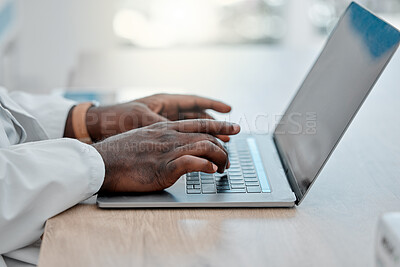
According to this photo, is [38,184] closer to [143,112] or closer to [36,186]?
[36,186]

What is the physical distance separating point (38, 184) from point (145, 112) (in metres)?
0.40

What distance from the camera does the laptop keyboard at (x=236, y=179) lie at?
33.1 inches

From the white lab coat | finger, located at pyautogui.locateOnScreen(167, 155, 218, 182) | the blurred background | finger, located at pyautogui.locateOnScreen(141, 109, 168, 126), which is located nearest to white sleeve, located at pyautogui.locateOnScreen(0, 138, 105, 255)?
the white lab coat

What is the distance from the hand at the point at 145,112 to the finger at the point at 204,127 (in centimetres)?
17

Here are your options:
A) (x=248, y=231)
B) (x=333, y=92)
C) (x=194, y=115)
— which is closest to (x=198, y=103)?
(x=194, y=115)

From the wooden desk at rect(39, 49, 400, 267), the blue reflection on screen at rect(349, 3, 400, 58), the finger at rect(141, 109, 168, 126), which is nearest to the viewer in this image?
the wooden desk at rect(39, 49, 400, 267)

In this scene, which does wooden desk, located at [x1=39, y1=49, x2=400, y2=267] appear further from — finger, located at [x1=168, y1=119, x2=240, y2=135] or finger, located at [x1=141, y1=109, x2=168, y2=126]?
finger, located at [x1=141, y1=109, x2=168, y2=126]

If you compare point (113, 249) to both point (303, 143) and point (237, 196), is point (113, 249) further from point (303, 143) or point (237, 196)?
point (303, 143)

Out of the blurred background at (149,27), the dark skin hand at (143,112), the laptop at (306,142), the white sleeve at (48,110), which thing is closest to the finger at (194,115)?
the dark skin hand at (143,112)

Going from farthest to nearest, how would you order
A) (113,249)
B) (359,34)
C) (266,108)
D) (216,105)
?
(266,108) → (216,105) → (359,34) → (113,249)

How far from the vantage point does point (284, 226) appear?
741 mm

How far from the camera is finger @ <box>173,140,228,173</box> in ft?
2.70

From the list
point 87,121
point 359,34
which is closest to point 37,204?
point 87,121

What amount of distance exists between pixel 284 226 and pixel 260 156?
0.94 feet
